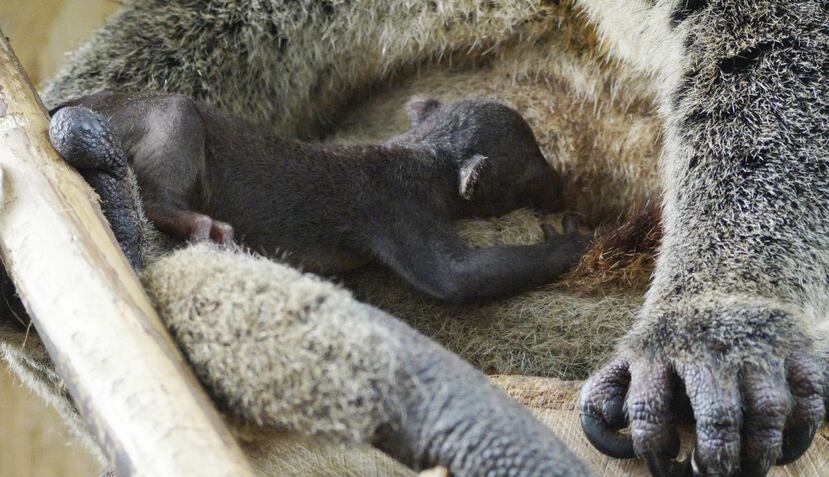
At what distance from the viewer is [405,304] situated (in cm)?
316

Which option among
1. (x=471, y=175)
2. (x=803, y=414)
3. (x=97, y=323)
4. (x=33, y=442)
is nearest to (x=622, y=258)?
(x=471, y=175)

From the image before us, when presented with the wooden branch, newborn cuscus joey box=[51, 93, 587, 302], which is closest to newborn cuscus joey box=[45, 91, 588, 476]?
the wooden branch

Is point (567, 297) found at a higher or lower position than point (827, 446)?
lower

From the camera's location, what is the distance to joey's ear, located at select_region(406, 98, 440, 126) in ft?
11.8

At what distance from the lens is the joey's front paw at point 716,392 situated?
2035 mm

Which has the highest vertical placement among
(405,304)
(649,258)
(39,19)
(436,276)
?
(649,258)

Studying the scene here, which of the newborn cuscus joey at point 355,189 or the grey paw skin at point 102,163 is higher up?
the grey paw skin at point 102,163

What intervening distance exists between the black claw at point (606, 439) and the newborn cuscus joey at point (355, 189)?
84 cm

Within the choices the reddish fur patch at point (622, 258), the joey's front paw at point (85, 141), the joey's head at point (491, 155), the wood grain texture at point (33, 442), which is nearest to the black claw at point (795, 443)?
the reddish fur patch at point (622, 258)

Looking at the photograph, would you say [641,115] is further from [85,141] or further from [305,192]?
[85,141]

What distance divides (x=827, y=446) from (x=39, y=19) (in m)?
3.80

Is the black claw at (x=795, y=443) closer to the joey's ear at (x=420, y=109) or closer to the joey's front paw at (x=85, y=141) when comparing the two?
the joey's front paw at (x=85, y=141)

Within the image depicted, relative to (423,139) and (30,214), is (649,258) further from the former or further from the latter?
(30,214)

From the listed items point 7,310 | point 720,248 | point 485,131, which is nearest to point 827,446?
point 720,248
